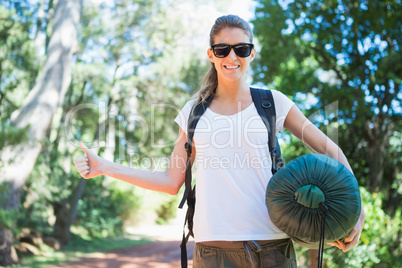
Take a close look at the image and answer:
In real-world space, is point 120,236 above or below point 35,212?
below

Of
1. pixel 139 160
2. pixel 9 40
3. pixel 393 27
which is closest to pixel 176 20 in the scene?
pixel 139 160

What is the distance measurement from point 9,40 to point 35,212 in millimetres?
4485

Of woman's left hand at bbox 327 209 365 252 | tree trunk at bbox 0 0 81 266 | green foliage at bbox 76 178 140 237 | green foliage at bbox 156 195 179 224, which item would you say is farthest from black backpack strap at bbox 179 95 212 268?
green foliage at bbox 156 195 179 224

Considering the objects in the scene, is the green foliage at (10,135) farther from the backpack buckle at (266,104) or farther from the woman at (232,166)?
the backpack buckle at (266,104)

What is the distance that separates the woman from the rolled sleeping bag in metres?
0.10

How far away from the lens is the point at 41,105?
24.9 ft

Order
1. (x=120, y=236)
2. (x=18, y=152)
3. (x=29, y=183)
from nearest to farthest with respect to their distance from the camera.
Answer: (x=18, y=152)
(x=29, y=183)
(x=120, y=236)

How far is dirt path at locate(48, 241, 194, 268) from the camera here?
986 centimetres

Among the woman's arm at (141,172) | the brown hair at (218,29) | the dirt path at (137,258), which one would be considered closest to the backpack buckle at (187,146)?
the woman's arm at (141,172)

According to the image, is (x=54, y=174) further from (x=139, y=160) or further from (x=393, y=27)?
(x=393, y=27)

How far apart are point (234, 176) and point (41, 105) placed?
6.58 meters

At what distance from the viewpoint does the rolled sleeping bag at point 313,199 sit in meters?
1.53

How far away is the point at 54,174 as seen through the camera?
469 inches

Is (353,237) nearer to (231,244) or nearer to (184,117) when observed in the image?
(231,244)
